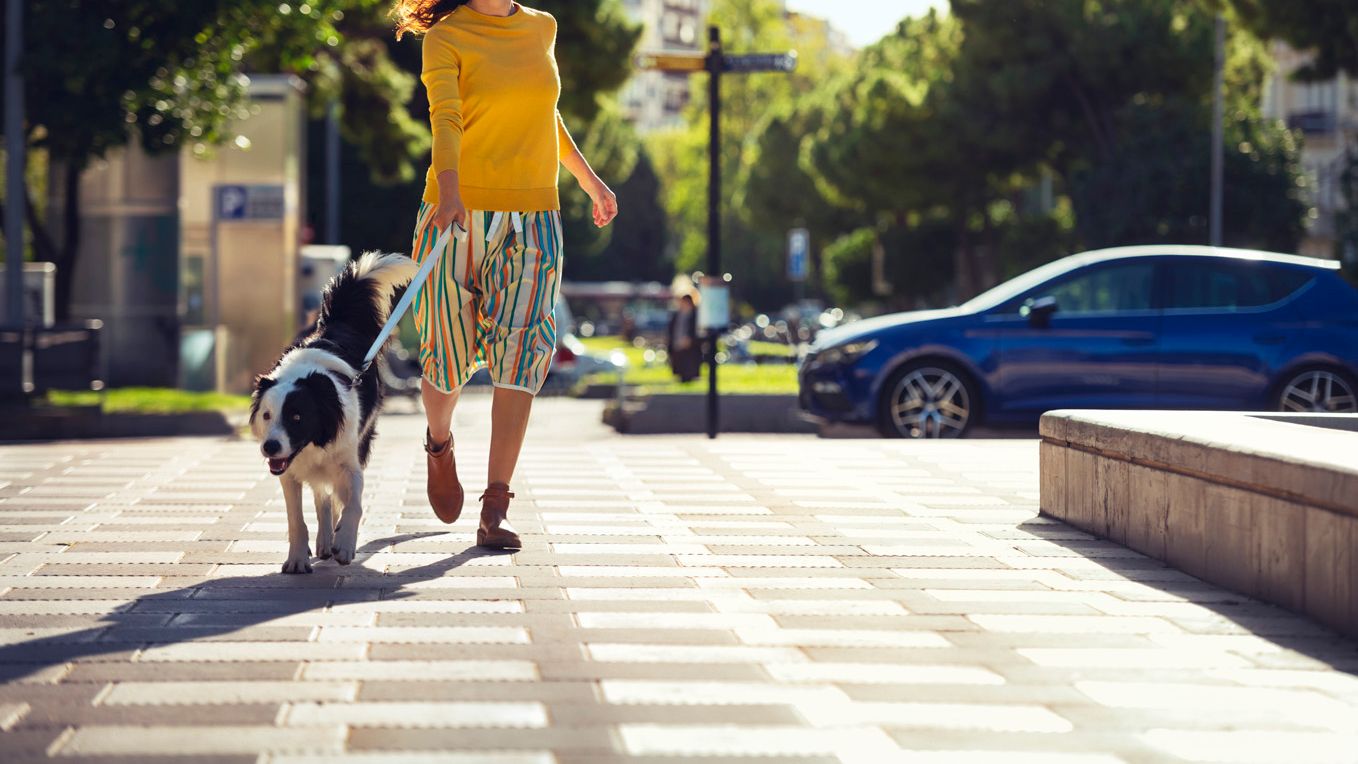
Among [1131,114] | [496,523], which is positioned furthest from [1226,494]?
[1131,114]

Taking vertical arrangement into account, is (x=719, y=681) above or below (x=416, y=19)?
below

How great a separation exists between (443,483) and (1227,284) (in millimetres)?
8105

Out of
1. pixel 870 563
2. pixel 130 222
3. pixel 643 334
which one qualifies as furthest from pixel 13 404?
pixel 643 334

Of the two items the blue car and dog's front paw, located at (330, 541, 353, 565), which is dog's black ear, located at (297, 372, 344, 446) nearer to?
dog's front paw, located at (330, 541, 353, 565)

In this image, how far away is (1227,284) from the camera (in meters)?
13.9

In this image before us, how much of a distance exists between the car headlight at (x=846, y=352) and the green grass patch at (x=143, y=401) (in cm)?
Answer: 591

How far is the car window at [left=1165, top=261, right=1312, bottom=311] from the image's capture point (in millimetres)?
13859

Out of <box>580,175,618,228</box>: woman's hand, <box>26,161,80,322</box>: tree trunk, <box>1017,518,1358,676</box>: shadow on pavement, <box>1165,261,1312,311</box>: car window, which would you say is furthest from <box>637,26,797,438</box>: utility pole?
<box>26,161,80,322</box>: tree trunk

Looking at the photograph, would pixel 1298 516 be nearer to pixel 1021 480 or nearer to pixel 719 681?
pixel 719 681

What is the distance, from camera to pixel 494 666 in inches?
190

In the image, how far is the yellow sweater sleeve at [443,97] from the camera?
22.8 feet

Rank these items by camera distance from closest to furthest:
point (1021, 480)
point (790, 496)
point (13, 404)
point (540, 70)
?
point (540, 70) → point (790, 496) → point (1021, 480) → point (13, 404)

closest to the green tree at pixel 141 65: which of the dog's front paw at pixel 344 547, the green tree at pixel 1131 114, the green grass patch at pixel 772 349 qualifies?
the dog's front paw at pixel 344 547

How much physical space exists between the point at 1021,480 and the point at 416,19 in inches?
156
